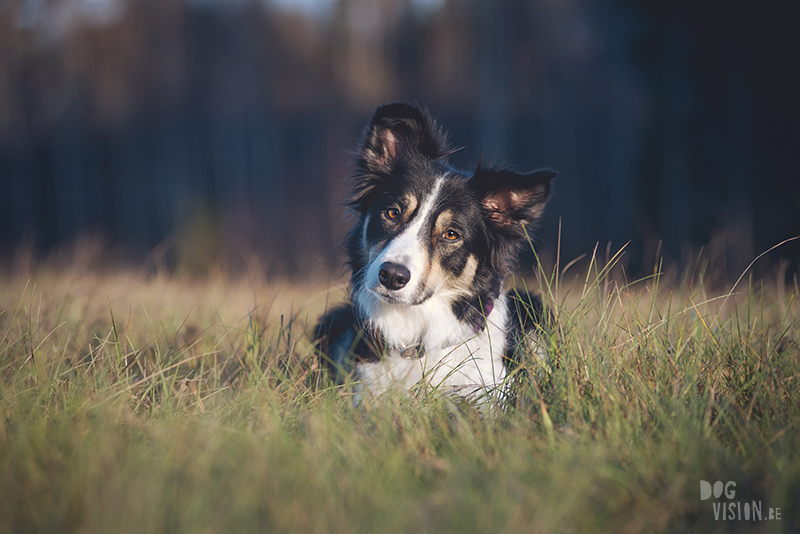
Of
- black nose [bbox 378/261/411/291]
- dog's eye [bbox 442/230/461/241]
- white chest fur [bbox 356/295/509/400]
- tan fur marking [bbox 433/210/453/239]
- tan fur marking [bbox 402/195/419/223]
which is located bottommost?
white chest fur [bbox 356/295/509/400]

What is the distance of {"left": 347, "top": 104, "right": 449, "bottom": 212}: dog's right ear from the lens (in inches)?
131

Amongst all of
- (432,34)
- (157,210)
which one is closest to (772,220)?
(432,34)

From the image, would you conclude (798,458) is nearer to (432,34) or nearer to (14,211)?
(432,34)

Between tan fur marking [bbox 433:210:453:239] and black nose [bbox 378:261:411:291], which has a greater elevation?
tan fur marking [bbox 433:210:453:239]

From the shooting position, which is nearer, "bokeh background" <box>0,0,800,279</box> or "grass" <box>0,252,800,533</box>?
"grass" <box>0,252,800,533</box>

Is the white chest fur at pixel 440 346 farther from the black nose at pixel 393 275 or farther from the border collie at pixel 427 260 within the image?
the black nose at pixel 393 275

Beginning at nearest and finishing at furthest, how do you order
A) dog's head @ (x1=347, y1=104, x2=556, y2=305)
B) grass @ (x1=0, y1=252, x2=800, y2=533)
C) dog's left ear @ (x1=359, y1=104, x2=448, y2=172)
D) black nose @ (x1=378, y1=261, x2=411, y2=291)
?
grass @ (x1=0, y1=252, x2=800, y2=533) → black nose @ (x1=378, y1=261, x2=411, y2=291) → dog's head @ (x1=347, y1=104, x2=556, y2=305) → dog's left ear @ (x1=359, y1=104, x2=448, y2=172)

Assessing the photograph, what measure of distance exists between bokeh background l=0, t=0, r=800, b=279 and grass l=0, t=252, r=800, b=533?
487 cm

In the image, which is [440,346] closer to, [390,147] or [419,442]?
[419,442]

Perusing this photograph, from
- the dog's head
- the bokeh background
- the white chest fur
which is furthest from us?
the bokeh background

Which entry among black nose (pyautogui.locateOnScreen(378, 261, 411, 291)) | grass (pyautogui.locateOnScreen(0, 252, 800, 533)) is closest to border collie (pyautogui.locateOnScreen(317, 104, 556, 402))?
black nose (pyautogui.locateOnScreen(378, 261, 411, 291))

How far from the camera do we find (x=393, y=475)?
1663 millimetres

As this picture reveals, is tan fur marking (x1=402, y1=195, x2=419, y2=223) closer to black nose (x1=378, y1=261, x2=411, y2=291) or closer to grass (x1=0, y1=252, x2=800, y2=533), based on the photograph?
black nose (x1=378, y1=261, x2=411, y2=291)

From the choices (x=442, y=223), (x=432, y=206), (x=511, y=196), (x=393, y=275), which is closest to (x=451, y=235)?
(x=442, y=223)
